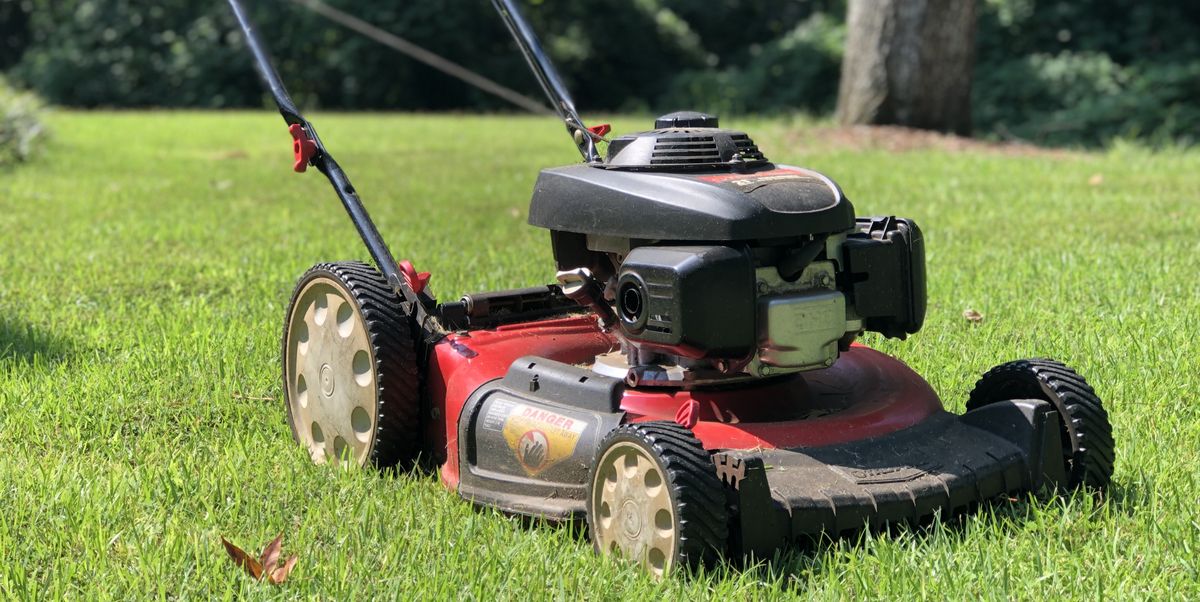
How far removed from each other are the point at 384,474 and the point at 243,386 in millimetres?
749

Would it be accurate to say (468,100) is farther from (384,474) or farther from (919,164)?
(384,474)

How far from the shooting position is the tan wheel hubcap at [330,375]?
2945mm

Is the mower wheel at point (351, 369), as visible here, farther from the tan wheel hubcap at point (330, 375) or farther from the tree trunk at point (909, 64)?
the tree trunk at point (909, 64)

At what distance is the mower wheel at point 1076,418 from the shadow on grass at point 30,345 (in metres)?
2.47

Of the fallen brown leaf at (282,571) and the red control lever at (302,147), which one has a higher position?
the red control lever at (302,147)

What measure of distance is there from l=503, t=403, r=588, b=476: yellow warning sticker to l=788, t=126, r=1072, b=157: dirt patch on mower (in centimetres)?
732

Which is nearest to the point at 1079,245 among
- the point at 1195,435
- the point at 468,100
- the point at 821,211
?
the point at 1195,435

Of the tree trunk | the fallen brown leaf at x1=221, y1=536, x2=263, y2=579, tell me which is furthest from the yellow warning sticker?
the tree trunk

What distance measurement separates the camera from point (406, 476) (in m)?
2.88

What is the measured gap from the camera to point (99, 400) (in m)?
3.35

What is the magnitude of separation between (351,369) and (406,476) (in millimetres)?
267

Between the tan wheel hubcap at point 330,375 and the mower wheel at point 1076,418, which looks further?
the tan wheel hubcap at point 330,375

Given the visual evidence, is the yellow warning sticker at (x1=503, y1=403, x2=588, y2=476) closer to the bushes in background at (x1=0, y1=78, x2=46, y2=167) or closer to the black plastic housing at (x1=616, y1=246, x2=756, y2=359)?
the black plastic housing at (x1=616, y1=246, x2=756, y2=359)

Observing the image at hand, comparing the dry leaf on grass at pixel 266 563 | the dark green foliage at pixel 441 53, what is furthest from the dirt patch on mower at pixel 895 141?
the dry leaf on grass at pixel 266 563
